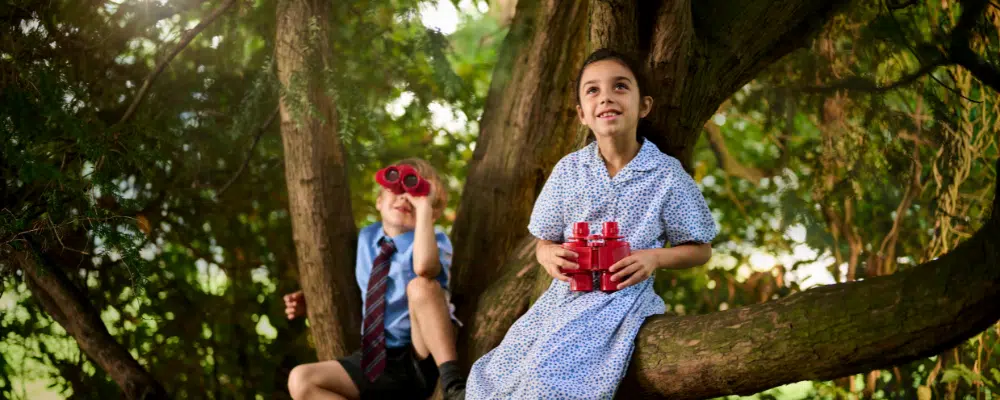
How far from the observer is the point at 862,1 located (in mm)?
4363

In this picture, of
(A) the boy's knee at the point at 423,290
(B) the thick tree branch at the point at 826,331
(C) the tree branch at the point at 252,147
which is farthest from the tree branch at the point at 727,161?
(B) the thick tree branch at the point at 826,331

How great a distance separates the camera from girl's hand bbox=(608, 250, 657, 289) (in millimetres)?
2754

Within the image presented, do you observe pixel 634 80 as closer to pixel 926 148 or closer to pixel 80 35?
pixel 80 35

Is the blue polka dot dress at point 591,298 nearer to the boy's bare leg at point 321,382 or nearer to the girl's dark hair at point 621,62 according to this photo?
the girl's dark hair at point 621,62

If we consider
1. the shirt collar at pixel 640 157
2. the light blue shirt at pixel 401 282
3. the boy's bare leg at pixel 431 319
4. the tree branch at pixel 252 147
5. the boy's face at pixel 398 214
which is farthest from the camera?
the tree branch at pixel 252 147

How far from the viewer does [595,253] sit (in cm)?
278

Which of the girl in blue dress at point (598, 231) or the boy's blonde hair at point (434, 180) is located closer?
the girl in blue dress at point (598, 231)

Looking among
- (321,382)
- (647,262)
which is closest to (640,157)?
(647,262)

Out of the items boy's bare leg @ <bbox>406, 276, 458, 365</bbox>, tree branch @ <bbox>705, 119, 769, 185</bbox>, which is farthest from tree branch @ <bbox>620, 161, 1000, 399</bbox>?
tree branch @ <bbox>705, 119, 769, 185</bbox>

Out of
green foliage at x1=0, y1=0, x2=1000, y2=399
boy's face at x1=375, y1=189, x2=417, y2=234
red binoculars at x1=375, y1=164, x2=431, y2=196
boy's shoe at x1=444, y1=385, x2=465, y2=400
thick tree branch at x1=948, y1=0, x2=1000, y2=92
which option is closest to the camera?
thick tree branch at x1=948, y1=0, x2=1000, y2=92

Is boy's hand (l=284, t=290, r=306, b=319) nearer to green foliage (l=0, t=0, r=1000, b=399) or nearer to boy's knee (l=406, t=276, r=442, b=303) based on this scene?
green foliage (l=0, t=0, r=1000, b=399)

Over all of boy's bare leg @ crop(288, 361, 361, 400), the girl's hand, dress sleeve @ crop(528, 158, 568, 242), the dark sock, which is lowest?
the dark sock

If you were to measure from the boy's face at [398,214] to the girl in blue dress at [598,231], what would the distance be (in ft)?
2.99

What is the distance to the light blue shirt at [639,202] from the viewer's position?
288 centimetres
